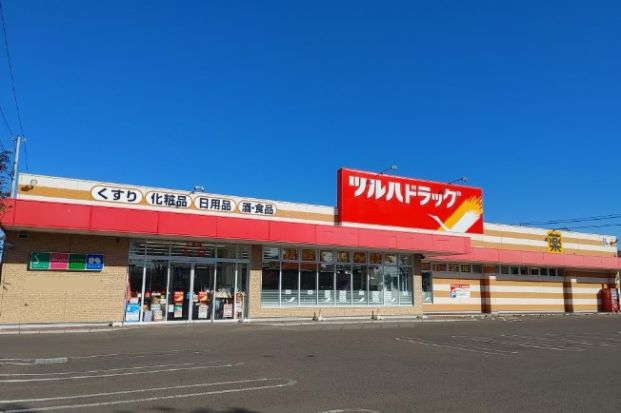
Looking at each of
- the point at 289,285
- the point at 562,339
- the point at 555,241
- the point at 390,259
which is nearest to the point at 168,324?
the point at 289,285

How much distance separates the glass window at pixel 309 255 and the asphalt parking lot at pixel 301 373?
21.2 ft

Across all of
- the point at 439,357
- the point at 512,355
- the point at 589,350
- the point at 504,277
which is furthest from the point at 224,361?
the point at 504,277

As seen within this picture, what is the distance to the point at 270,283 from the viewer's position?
850 inches

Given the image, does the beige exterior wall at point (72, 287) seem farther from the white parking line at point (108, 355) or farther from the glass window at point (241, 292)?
the white parking line at point (108, 355)

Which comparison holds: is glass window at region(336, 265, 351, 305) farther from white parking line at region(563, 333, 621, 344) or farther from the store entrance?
white parking line at region(563, 333, 621, 344)

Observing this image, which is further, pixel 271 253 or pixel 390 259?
pixel 390 259

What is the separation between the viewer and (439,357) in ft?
38.8

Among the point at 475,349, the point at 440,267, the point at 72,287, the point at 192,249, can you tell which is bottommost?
the point at 475,349

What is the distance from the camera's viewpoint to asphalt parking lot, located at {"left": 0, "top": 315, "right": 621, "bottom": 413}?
700 cm

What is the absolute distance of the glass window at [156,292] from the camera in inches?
750

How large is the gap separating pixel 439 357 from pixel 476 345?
3166 mm

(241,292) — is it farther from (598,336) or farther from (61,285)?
(598,336)

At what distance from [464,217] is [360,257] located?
21.6 feet

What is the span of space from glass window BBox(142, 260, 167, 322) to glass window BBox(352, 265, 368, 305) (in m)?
8.38
